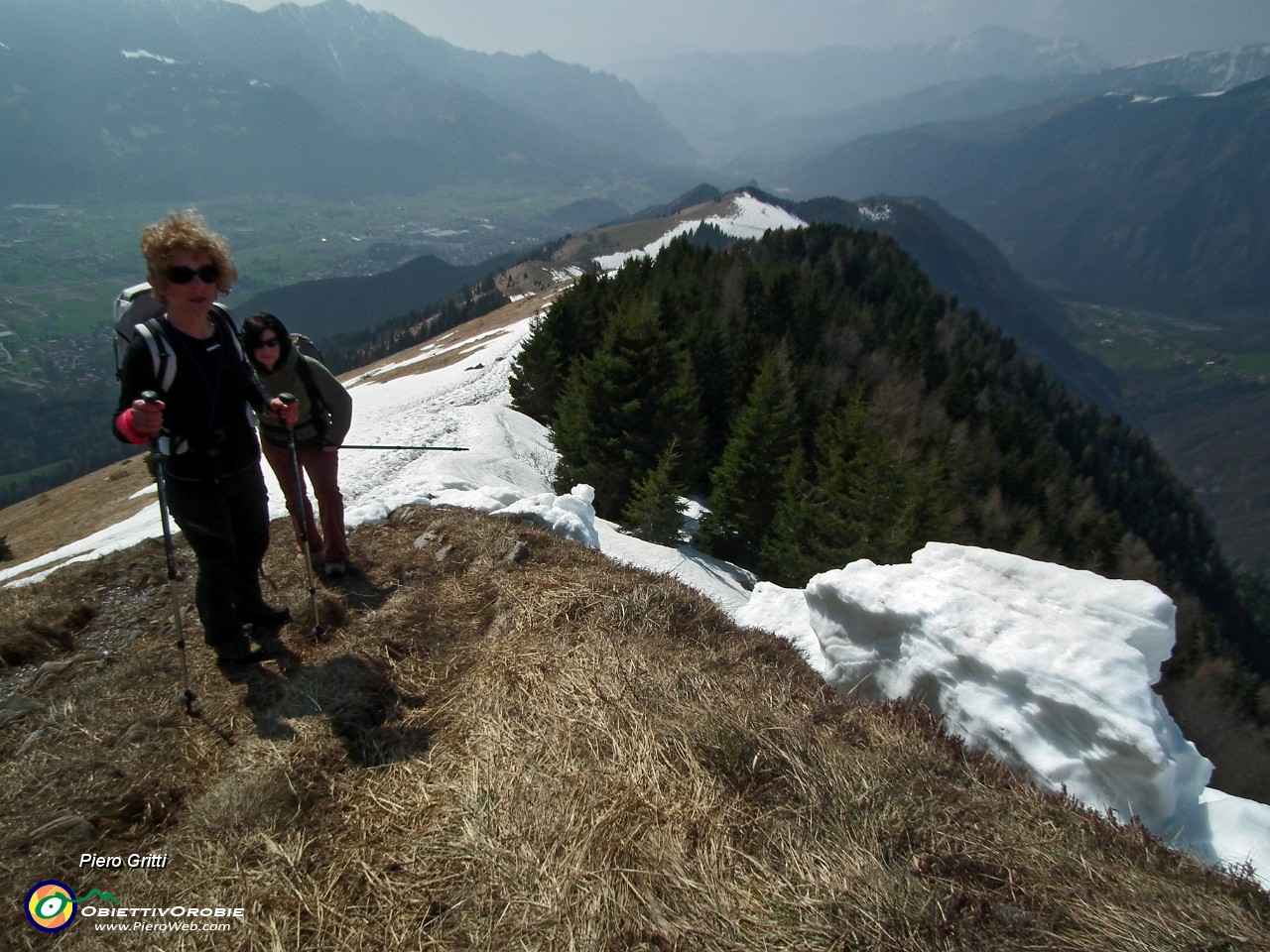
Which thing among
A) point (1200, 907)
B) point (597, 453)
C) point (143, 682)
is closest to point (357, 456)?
point (597, 453)

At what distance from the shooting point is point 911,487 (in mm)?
20844

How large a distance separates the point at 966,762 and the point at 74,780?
16.3ft

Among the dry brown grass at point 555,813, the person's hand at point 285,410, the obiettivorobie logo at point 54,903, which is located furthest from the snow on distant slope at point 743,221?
the obiettivorobie logo at point 54,903

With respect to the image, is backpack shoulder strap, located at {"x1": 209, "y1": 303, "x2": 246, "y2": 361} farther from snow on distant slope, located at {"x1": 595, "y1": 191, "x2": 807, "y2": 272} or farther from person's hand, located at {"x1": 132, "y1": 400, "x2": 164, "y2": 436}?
snow on distant slope, located at {"x1": 595, "y1": 191, "x2": 807, "y2": 272}

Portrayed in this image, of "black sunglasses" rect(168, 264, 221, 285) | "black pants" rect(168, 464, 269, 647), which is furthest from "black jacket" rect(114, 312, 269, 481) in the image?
"black sunglasses" rect(168, 264, 221, 285)

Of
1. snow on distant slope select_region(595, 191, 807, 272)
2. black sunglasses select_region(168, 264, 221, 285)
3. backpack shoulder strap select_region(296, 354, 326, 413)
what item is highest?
black sunglasses select_region(168, 264, 221, 285)

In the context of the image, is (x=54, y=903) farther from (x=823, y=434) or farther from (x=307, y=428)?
(x=823, y=434)

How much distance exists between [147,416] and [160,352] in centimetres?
49

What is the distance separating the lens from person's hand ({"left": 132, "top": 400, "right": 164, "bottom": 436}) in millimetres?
3584

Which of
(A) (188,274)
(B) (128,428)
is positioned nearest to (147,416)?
(B) (128,428)

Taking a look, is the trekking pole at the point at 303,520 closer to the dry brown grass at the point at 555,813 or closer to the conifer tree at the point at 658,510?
the dry brown grass at the point at 555,813

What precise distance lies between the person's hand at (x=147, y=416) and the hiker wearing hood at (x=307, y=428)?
1942 mm

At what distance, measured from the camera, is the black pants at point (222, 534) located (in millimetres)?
4215

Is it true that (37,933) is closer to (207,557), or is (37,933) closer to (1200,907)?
(207,557)
